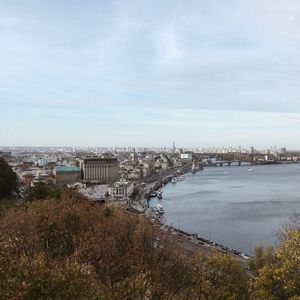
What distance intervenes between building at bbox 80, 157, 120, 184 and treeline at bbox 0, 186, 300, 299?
30.6 m

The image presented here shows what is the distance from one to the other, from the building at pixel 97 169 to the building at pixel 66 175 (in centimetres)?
203

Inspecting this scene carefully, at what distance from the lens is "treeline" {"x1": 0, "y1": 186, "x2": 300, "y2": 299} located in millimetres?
3102

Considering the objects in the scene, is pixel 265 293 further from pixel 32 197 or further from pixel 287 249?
pixel 32 197

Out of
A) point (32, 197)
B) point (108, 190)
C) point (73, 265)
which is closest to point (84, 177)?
point (108, 190)

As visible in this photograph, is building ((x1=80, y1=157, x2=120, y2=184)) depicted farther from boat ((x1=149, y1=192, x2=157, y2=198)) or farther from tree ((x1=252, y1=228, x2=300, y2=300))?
tree ((x1=252, y1=228, x2=300, y2=300))

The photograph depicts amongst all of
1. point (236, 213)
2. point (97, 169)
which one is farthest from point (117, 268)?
point (97, 169)

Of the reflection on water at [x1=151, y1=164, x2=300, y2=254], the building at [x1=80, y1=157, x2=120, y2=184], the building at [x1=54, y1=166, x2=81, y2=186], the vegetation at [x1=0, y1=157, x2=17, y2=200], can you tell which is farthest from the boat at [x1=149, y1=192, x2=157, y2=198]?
the vegetation at [x1=0, y1=157, x2=17, y2=200]

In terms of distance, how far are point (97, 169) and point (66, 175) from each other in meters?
4.93

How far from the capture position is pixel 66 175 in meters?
34.3

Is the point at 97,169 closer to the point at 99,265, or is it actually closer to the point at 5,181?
the point at 5,181

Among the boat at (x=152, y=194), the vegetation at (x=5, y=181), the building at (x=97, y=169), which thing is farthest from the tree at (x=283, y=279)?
the building at (x=97, y=169)

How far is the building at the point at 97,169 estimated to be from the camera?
38.1m

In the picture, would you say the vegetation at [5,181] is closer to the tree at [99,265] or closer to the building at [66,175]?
the tree at [99,265]

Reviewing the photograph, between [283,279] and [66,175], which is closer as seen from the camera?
[283,279]
